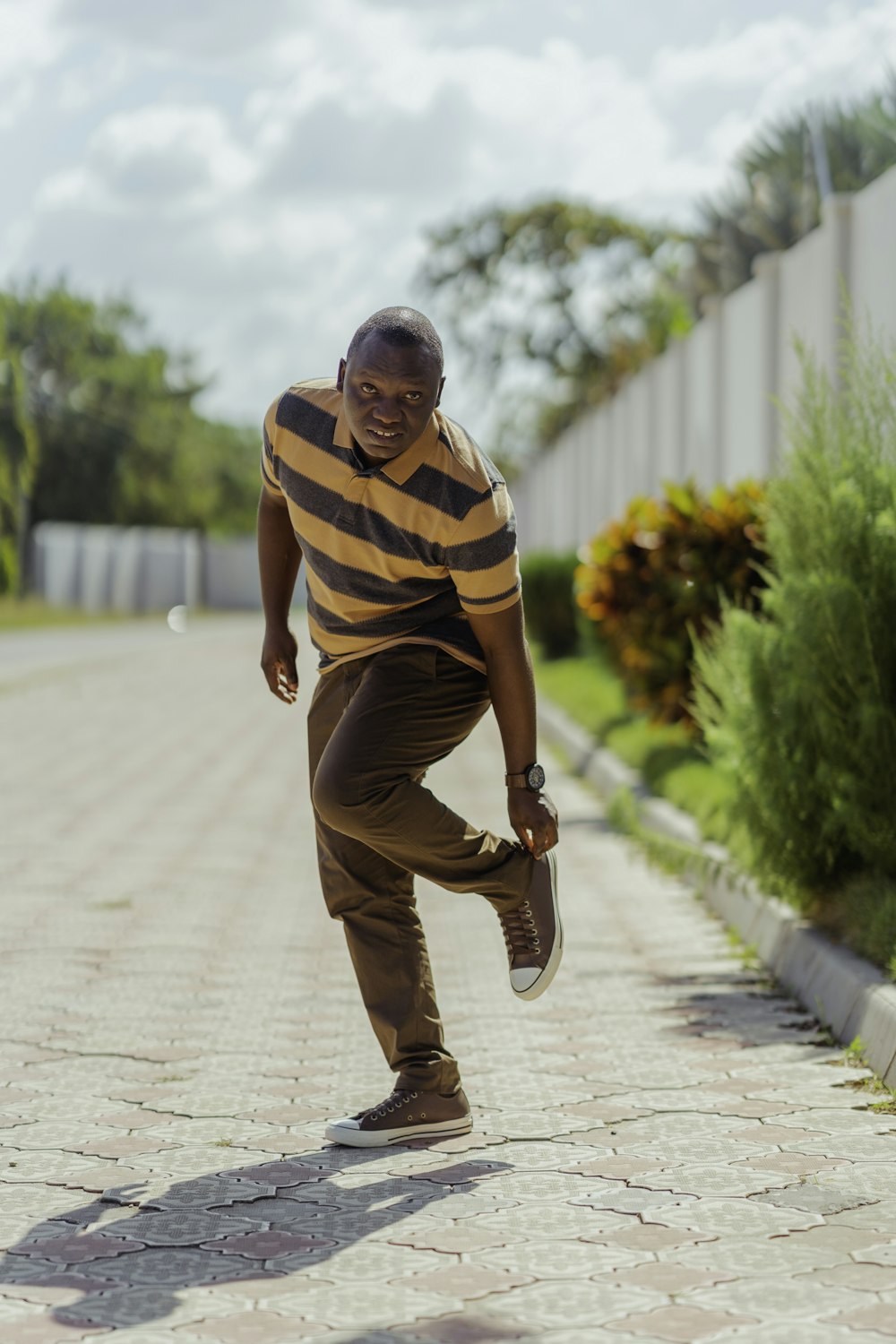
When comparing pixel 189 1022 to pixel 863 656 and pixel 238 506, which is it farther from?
pixel 238 506

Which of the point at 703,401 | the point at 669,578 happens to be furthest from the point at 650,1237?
the point at 703,401

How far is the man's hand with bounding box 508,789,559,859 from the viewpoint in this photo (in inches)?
155

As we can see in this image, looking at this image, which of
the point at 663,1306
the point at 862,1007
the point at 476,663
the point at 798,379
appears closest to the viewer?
the point at 663,1306

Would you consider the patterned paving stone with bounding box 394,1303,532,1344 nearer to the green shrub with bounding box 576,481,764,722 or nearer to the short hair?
the short hair

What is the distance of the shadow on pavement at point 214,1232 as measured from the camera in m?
3.04

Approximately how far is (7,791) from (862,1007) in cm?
735

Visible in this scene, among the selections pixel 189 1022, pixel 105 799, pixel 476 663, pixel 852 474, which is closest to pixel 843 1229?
pixel 476 663

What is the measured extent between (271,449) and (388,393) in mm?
502

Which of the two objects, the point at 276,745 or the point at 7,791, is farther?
the point at 276,745

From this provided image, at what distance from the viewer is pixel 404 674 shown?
3.93 metres

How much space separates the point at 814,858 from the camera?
19.2 feet

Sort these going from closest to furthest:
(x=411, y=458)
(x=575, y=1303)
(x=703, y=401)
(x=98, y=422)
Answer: (x=575, y=1303)
(x=411, y=458)
(x=703, y=401)
(x=98, y=422)

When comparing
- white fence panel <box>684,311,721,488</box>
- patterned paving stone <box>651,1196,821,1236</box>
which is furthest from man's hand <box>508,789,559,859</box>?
white fence panel <box>684,311,721,488</box>

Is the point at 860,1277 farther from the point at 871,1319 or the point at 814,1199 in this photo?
the point at 814,1199
